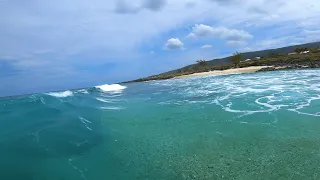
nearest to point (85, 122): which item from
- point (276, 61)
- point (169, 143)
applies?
point (169, 143)

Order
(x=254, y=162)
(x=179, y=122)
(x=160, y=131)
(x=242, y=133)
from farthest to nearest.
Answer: (x=179, y=122) < (x=160, y=131) < (x=242, y=133) < (x=254, y=162)

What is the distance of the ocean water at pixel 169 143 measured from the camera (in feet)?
29.1

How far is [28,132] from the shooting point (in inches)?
559

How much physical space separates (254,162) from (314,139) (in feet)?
11.1

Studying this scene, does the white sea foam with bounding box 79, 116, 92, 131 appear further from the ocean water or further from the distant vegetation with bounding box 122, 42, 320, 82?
the distant vegetation with bounding box 122, 42, 320, 82

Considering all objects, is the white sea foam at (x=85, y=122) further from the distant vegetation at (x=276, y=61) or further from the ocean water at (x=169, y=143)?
the distant vegetation at (x=276, y=61)

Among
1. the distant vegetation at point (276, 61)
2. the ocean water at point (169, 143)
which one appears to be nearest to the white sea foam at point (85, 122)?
the ocean water at point (169, 143)

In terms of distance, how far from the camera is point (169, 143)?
11.9 metres

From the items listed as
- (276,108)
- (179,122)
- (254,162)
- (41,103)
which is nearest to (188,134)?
(179,122)

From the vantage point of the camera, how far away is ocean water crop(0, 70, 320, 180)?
888 centimetres

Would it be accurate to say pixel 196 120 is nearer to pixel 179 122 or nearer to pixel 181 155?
pixel 179 122

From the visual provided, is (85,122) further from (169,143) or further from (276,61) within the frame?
(276,61)

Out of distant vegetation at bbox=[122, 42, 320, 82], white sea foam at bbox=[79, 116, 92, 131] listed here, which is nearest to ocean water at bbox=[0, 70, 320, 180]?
white sea foam at bbox=[79, 116, 92, 131]

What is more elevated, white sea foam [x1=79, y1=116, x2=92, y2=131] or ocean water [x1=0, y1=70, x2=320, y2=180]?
white sea foam [x1=79, y1=116, x2=92, y2=131]
